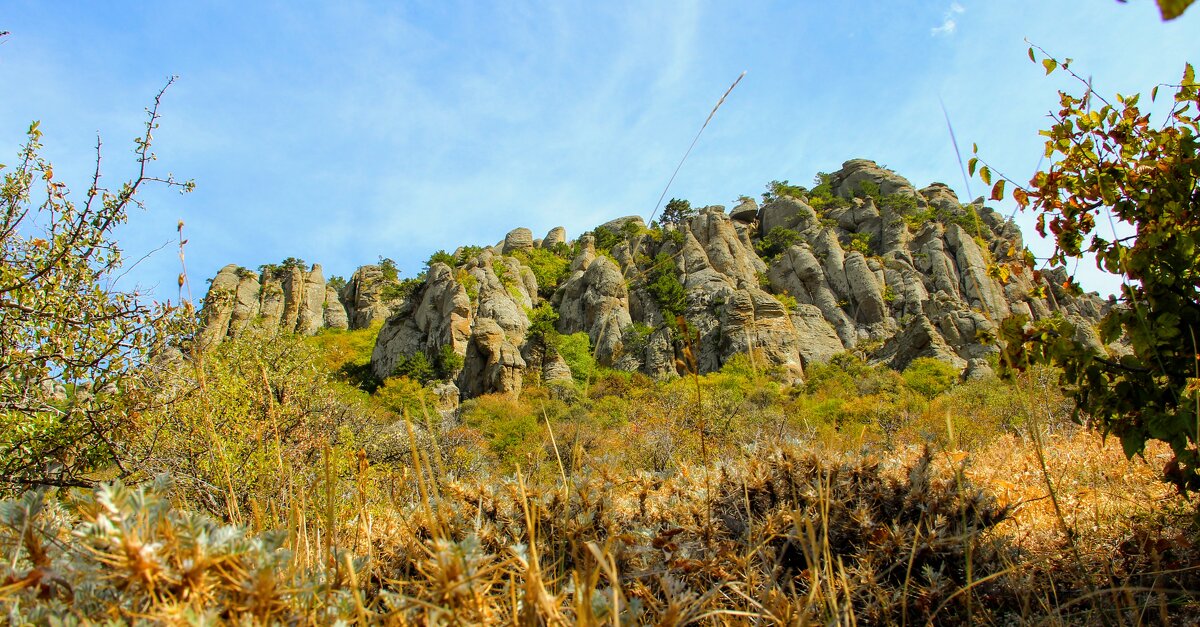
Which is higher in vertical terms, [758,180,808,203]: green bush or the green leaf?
[758,180,808,203]: green bush

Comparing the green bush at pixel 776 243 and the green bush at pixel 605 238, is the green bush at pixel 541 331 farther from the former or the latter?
the green bush at pixel 776 243

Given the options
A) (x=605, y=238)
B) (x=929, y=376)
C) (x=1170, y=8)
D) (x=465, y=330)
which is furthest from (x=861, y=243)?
(x=1170, y=8)

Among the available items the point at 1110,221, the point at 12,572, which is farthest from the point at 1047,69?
the point at 12,572

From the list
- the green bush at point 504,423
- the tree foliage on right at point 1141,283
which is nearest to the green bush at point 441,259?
the green bush at point 504,423

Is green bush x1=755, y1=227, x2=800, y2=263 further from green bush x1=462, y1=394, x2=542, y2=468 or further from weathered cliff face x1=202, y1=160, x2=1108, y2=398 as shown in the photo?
green bush x1=462, y1=394, x2=542, y2=468

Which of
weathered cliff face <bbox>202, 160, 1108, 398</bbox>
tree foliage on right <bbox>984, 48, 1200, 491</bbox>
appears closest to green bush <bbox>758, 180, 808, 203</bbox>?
weathered cliff face <bbox>202, 160, 1108, 398</bbox>

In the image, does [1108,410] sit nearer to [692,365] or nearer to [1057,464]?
[692,365]

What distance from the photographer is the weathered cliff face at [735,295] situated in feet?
124

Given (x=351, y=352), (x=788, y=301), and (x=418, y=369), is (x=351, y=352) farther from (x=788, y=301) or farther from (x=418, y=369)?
Answer: (x=788, y=301)

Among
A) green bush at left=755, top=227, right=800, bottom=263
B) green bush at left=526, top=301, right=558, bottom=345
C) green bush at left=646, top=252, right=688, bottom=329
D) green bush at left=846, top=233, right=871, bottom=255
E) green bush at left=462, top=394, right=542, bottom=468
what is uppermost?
green bush at left=755, top=227, right=800, bottom=263

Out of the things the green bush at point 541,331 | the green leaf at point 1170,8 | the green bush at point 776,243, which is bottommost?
the green leaf at point 1170,8

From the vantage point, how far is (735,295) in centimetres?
4109

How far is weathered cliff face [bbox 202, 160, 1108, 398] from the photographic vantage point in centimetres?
3788

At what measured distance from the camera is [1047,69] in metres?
2.92
